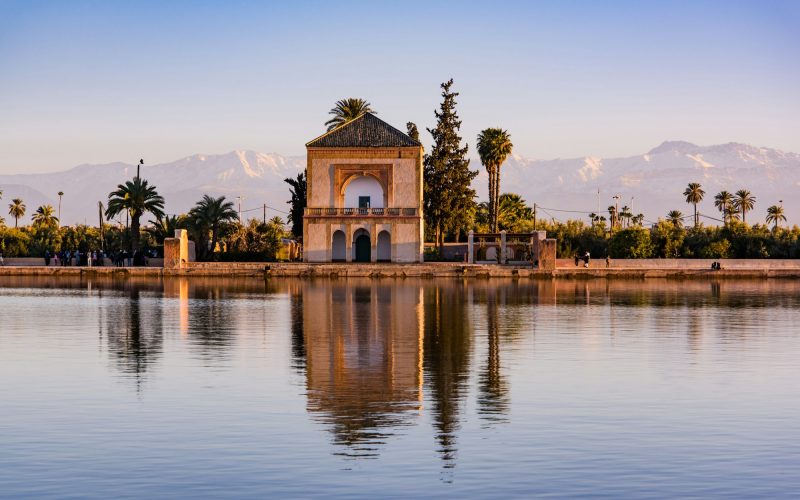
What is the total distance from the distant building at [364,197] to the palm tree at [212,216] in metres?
7.82

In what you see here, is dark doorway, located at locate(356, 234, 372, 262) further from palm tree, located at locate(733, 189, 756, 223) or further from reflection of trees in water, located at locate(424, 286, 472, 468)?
palm tree, located at locate(733, 189, 756, 223)

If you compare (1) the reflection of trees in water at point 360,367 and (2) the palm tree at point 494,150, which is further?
(2) the palm tree at point 494,150

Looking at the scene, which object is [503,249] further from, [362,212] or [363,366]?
[363,366]

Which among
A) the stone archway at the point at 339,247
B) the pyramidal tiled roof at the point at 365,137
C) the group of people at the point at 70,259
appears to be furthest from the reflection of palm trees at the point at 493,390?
the group of people at the point at 70,259

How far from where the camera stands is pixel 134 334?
26.6 m

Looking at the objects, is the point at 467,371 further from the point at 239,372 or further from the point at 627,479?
the point at 627,479

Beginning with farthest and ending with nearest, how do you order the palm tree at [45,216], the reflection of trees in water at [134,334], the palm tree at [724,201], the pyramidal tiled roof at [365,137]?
the palm tree at [724,201], the palm tree at [45,216], the pyramidal tiled roof at [365,137], the reflection of trees in water at [134,334]

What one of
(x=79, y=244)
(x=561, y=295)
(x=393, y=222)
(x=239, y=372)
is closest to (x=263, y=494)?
(x=239, y=372)

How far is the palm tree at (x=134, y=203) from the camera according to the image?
69938 mm

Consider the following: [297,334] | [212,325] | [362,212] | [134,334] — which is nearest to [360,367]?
[297,334]

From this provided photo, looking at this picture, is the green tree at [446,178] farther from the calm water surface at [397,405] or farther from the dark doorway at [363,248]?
the calm water surface at [397,405]

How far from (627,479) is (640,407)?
4627mm

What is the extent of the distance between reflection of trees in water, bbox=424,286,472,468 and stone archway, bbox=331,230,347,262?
94.5 feet

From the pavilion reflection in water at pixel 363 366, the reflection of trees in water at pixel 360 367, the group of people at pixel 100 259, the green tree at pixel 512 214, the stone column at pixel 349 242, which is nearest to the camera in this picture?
the reflection of trees in water at pixel 360 367
